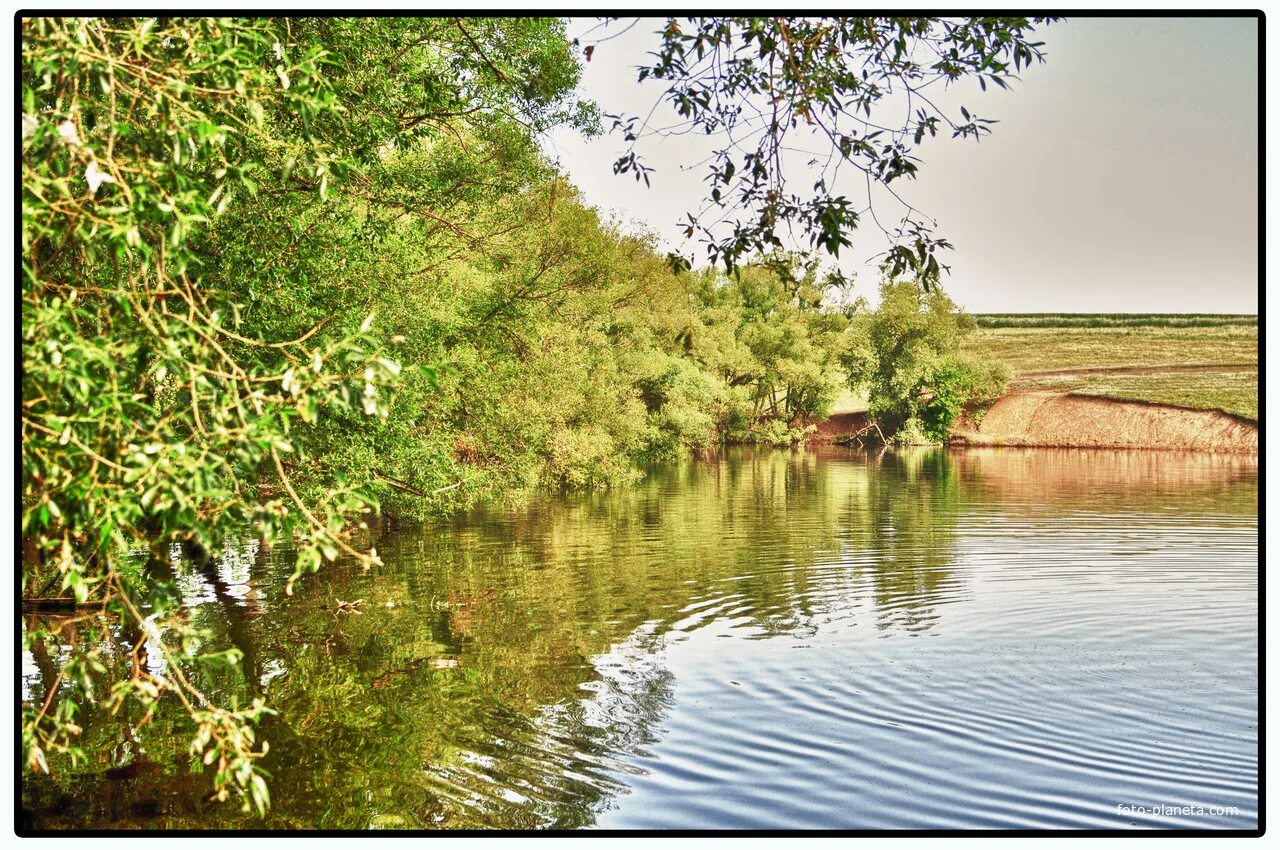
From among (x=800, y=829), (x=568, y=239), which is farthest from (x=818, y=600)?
(x=568, y=239)

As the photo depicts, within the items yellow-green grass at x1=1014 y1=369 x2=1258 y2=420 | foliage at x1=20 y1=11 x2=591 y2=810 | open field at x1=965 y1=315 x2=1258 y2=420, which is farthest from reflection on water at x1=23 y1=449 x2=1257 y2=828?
yellow-green grass at x1=1014 y1=369 x2=1258 y2=420

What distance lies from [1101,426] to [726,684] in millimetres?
43341

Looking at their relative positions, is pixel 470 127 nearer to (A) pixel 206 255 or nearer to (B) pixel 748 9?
(A) pixel 206 255

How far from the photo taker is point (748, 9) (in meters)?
5.34

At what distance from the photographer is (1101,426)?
49.5 metres

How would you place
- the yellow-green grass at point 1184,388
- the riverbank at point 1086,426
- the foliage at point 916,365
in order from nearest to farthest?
the yellow-green grass at point 1184,388 → the riverbank at point 1086,426 → the foliage at point 916,365

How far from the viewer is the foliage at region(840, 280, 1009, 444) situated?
178ft

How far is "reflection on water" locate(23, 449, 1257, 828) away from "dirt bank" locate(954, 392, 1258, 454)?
83.3 ft

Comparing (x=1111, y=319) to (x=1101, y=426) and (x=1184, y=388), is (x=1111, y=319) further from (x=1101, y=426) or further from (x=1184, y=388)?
(x=1184, y=388)

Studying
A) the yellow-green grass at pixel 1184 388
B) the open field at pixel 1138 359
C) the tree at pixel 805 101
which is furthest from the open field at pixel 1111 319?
the tree at pixel 805 101

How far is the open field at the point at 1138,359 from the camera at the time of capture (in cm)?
4141

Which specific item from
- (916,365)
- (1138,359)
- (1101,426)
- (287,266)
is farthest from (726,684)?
(916,365)

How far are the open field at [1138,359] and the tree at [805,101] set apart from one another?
3362cm

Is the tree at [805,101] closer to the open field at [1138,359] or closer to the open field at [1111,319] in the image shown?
the open field at [1111,319]
